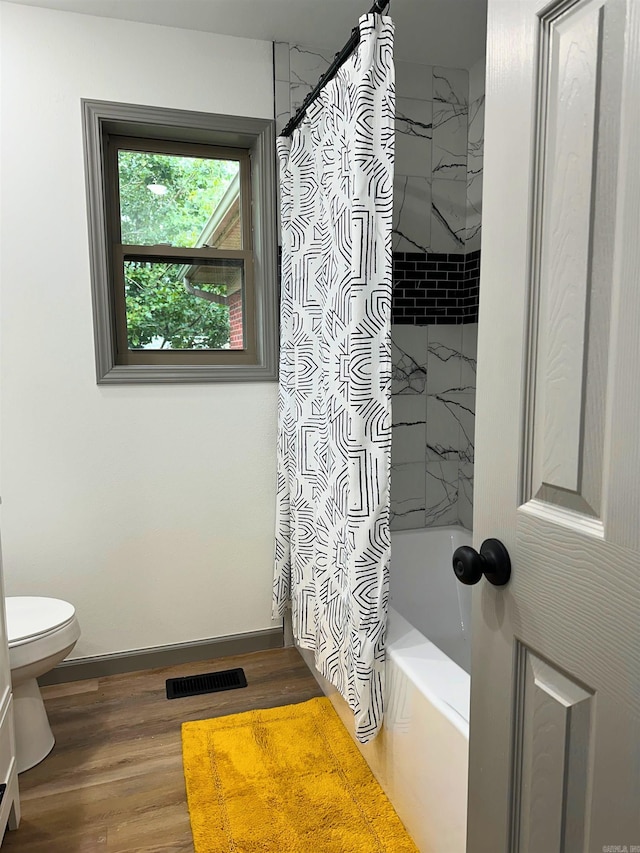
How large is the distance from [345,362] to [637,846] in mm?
1295

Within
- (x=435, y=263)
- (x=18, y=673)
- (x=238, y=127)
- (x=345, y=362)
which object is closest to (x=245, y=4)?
(x=238, y=127)

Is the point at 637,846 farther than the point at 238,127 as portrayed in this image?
No

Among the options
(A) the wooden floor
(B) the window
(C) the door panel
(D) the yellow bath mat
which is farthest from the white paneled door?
(B) the window

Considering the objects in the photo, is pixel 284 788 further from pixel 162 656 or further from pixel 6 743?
pixel 162 656

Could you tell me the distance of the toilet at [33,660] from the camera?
6.07ft

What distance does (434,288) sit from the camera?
2721 millimetres

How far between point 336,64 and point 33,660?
212cm

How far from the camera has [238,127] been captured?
2.40 meters

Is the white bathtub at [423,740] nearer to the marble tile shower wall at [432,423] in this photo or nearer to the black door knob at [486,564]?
the black door knob at [486,564]

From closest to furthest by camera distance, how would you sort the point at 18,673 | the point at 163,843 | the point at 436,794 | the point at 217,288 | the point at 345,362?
the point at 436,794
the point at 163,843
the point at 345,362
the point at 18,673
the point at 217,288

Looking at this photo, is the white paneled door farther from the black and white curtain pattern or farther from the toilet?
the toilet

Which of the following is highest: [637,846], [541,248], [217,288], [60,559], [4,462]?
[217,288]

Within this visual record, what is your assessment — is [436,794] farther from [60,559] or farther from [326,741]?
[60,559]

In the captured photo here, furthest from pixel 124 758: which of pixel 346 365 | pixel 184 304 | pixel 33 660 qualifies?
pixel 184 304
